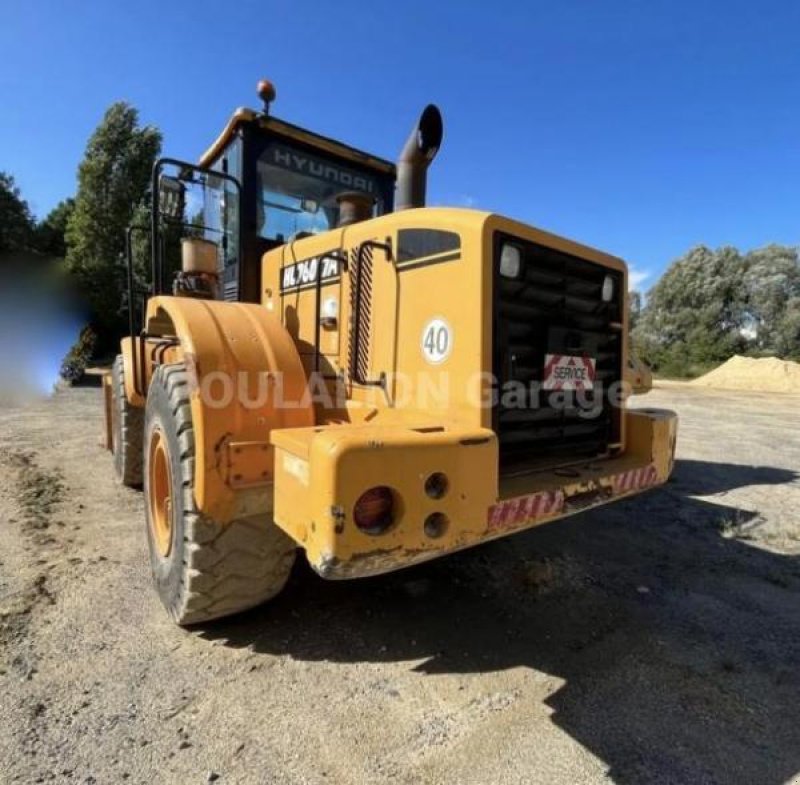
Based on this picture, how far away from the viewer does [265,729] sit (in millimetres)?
2223

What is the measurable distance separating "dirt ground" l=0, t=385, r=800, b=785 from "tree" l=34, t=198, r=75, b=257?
2439 centimetres

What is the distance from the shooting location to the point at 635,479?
10.5 feet

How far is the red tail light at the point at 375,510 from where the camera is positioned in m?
2.02

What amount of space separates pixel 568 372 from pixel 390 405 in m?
1.03

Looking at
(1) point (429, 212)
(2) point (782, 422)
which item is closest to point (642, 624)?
(1) point (429, 212)

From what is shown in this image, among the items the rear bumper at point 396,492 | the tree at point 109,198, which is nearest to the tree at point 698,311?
the tree at point 109,198

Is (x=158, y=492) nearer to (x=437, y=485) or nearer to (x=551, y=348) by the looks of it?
(x=437, y=485)

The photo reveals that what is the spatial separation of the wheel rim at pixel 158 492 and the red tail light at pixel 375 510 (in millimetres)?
1745

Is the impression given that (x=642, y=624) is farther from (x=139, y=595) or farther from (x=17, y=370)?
(x=17, y=370)

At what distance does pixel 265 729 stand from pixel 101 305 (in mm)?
21702

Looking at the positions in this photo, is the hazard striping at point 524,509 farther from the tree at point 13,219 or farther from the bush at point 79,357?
the tree at point 13,219

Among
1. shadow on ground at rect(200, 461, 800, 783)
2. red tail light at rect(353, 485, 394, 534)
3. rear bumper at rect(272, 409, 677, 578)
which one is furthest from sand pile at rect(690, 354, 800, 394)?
red tail light at rect(353, 485, 394, 534)

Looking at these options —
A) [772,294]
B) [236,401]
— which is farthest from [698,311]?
[236,401]

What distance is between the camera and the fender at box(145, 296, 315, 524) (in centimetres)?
262
